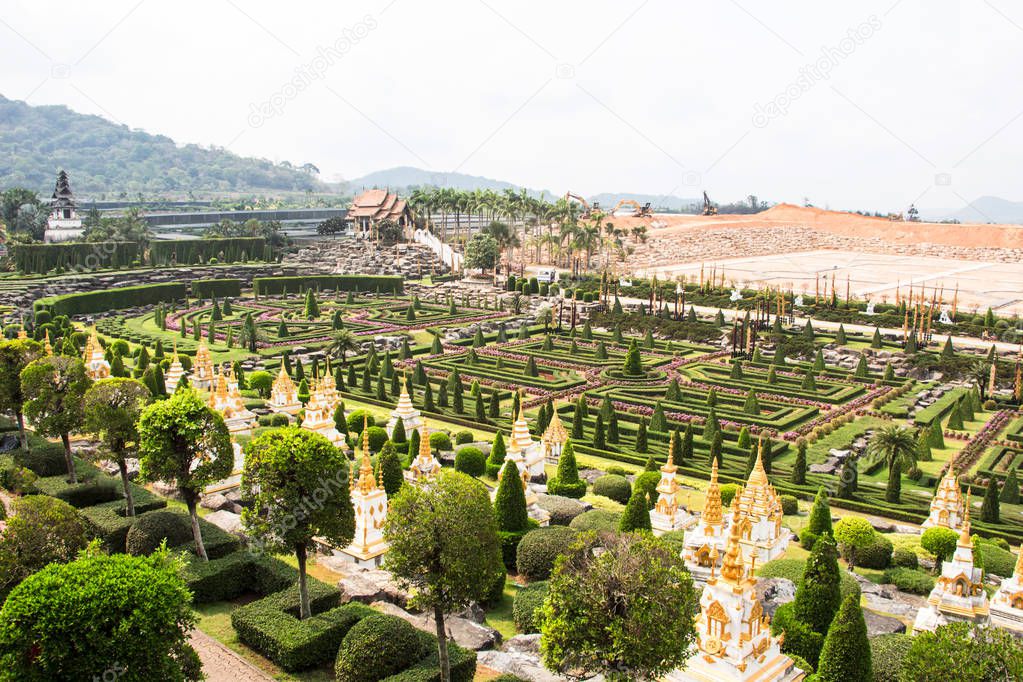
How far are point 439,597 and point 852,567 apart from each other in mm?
14372

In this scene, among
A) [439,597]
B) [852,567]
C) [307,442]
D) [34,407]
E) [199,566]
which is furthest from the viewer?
[34,407]

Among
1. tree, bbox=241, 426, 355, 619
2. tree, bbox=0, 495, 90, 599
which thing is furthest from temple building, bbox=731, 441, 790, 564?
tree, bbox=0, 495, 90, 599

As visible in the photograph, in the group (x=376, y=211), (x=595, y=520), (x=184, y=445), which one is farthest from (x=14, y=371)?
(x=376, y=211)

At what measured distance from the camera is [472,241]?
106m

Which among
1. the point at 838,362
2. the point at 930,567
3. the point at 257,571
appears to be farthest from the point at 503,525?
the point at 838,362

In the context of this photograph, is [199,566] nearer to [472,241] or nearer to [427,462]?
[427,462]

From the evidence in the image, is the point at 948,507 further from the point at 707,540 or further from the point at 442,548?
the point at 442,548

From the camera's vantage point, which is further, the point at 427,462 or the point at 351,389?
the point at 351,389

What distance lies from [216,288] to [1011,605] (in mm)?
83175

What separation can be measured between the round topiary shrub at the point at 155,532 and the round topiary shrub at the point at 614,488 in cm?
1497

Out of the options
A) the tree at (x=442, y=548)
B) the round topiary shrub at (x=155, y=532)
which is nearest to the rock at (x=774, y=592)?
the tree at (x=442, y=548)

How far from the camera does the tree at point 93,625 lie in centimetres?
1431

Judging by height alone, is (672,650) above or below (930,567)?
above

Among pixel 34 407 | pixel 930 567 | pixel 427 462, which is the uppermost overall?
pixel 34 407
